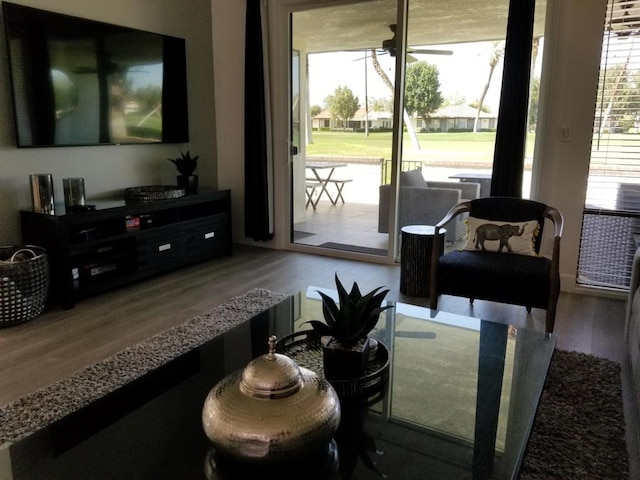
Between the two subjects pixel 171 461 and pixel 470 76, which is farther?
pixel 470 76

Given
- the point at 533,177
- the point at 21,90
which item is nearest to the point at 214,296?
the point at 21,90

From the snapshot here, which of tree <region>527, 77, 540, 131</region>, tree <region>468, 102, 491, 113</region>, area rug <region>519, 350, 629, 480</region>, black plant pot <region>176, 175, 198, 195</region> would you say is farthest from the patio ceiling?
area rug <region>519, 350, 629, 480</region>

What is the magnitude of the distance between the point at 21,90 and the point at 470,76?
3.34 meters

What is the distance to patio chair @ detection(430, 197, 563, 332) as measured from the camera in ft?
9.25

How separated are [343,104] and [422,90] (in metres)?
0.75

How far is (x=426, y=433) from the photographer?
1.40 metres

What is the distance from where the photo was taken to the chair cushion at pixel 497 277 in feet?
9.25

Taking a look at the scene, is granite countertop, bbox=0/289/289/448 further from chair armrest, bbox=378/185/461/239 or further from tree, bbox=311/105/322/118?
tree, bbox=311/105/322/118

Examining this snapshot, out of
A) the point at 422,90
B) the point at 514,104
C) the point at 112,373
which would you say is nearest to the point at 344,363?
the point at 112,373

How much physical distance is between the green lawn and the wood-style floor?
41.0 inches

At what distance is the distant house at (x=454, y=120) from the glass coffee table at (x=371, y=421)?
2452mm

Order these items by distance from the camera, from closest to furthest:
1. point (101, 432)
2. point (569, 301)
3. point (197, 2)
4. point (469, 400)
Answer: point (101, 432) → point (469, 400) → point (569, 301) → point (197, 2)

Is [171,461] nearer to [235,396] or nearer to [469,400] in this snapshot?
[235,396]

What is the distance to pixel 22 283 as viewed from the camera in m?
3.02
